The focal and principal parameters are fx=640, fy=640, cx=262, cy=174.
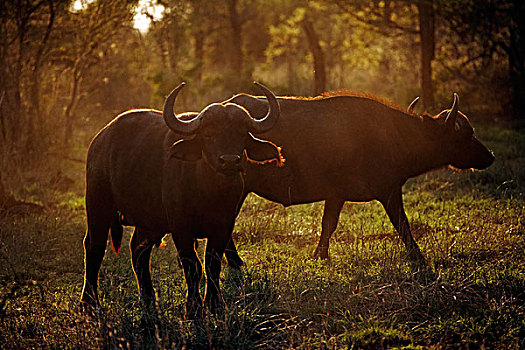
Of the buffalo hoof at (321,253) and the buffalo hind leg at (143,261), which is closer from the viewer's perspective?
the buffalo hind leg at (143,261)

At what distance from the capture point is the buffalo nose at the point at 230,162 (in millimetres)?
4367

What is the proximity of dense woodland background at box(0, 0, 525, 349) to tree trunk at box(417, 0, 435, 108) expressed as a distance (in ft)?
0.13

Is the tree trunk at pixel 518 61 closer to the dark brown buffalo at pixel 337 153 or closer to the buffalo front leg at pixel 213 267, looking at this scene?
the dark brown buffalo at pixel 337 153

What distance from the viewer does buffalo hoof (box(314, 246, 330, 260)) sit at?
271 inches

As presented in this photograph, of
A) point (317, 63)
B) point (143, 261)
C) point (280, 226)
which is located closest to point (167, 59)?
point (317, 63)

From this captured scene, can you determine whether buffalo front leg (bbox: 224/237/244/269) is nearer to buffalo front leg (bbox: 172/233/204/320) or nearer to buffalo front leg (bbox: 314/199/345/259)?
buffalo front leg (bbox: 314/199/345/259)

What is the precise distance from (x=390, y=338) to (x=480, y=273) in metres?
1.67

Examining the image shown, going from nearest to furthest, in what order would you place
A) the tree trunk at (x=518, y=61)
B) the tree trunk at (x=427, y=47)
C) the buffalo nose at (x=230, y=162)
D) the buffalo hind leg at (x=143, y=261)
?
the buffalo nose at (x=230, y=162)
the buffalo hind leg at (x=143, y=261)
the tree trunk at (x=518, y=61)
the tree trunk at (x=427, y=47)

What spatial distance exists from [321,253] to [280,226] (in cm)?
131

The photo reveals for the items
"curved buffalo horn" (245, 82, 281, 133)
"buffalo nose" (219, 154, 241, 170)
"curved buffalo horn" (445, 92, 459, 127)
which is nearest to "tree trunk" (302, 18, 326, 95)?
"curved buffalo horn" (445, 92, 459, 127)

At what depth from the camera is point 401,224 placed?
6.41 metres

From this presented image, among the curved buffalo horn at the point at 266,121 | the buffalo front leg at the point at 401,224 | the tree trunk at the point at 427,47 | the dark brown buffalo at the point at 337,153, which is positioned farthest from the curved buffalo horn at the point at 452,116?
the tree trunk at the point at 427,47

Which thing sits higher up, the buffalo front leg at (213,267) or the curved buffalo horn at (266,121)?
the curved buffalo horn at (266,121)

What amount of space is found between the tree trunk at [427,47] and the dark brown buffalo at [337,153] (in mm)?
11058
